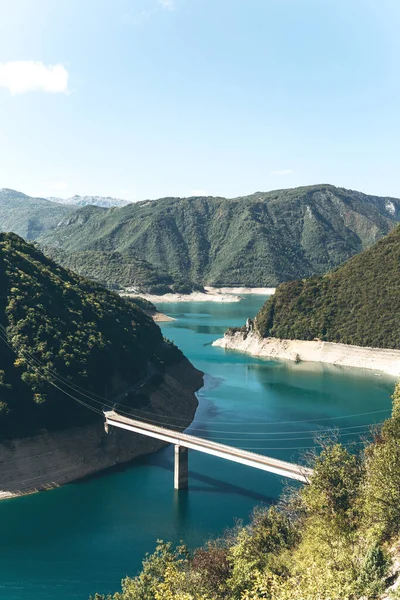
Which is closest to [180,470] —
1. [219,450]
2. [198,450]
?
[198,450]

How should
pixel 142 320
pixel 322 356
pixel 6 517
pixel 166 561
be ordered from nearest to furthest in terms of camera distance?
pixel 166 561
pixel 6 517
pixel 142 320
pixel 322 356

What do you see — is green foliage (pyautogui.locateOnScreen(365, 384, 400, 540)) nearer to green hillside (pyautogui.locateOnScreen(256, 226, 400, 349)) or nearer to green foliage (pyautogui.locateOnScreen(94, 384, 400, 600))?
green foliage (pyautogui.locateOnScreen(94, 384, 400, 600))

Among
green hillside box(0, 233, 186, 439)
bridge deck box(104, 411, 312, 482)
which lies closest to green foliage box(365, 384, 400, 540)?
bridge deck box(104, 411, 312, 482)

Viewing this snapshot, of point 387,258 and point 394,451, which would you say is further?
point 387,258

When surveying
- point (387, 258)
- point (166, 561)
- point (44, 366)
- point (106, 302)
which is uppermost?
point (387, 258)

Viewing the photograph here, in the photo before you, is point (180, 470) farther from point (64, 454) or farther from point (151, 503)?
point (64, 454)

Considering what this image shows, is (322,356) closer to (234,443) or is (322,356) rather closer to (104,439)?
(234,443)

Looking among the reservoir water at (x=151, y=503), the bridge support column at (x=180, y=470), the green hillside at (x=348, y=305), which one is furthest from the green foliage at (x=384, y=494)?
the green hillside at (x=348, y=305)

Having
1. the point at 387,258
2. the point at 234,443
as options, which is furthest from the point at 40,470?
the point at 387,258
